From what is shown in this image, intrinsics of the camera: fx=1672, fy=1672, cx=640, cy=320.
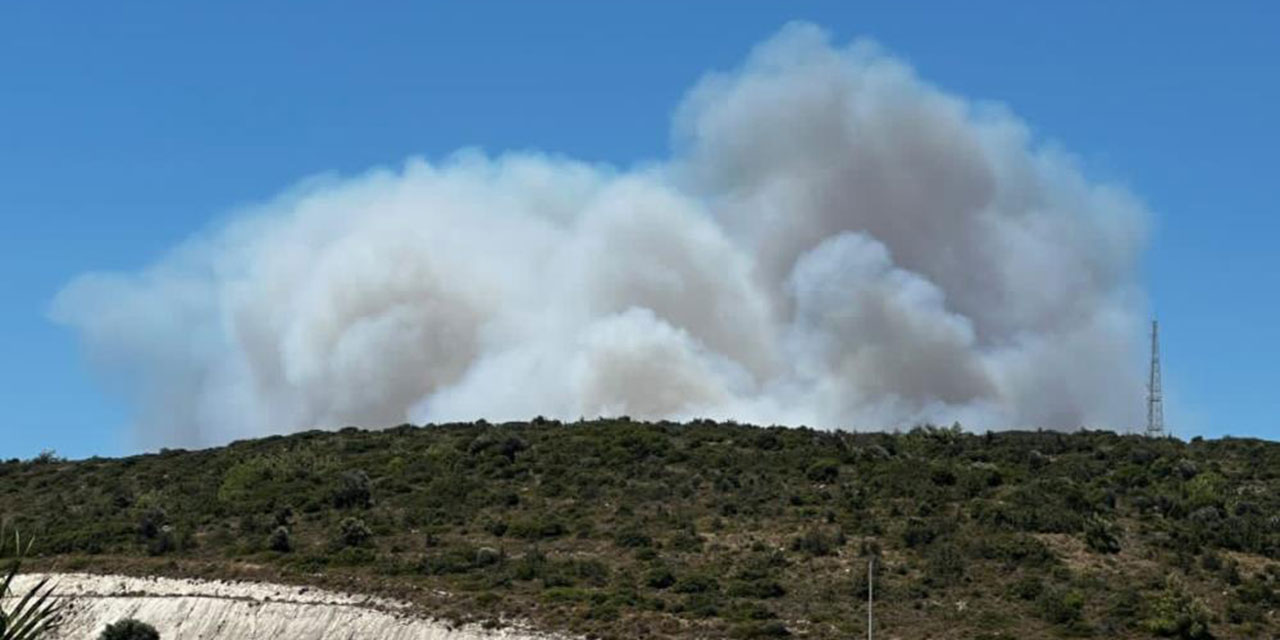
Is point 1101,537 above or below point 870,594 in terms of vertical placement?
above

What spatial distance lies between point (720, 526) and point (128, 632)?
28.7 meters

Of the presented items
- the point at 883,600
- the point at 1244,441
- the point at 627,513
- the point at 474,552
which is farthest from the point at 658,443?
the point at 1244,441

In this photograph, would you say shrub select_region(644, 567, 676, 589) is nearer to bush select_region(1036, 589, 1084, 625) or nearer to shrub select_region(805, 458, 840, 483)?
bush select_region(1036, 589, 1084, 625)

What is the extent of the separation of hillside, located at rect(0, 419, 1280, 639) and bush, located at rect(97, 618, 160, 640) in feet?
21.3

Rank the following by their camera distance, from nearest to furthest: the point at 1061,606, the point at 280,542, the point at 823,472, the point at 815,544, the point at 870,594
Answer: the point at 870,594, the point at 1061,606, the point at 815,544, the point at 280,542, the point at 823,472

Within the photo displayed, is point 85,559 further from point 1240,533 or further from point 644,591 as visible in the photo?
point 1240,533

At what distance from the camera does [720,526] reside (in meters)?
83.8

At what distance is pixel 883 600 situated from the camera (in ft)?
236

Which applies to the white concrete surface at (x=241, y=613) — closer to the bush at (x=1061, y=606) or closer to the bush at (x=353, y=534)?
the bush at (x=353, y=534)

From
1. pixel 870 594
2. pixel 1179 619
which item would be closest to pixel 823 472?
pixel 870 594

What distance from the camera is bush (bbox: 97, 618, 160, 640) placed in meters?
71.9

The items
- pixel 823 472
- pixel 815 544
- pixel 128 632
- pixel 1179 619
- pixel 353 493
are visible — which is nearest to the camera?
pixel 1179 619

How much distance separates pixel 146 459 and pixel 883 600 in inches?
2414

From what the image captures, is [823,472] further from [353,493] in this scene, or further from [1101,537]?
[353,493]
